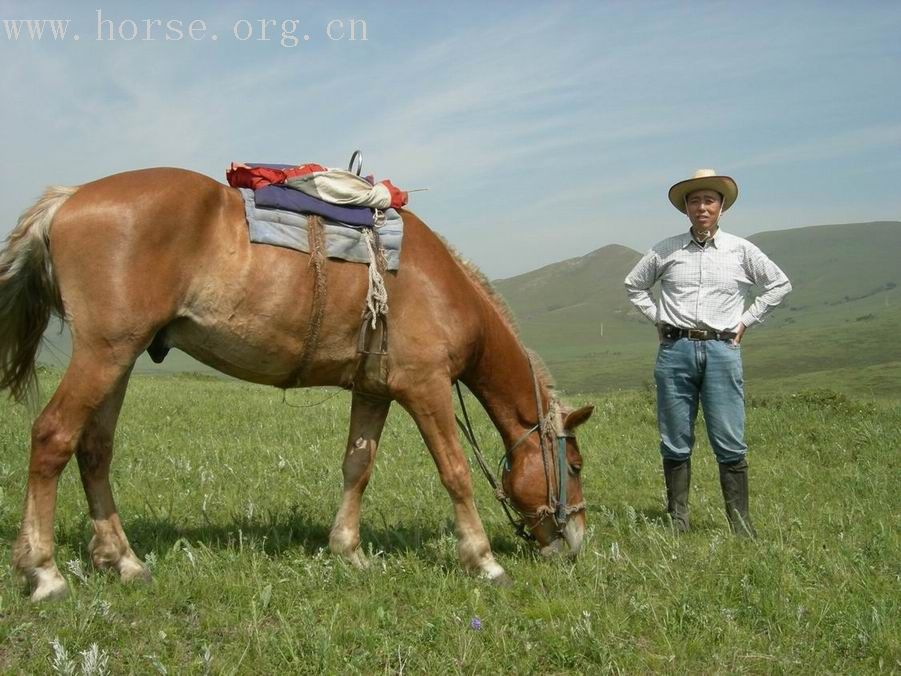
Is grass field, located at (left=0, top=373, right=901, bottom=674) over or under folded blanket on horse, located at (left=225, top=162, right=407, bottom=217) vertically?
under

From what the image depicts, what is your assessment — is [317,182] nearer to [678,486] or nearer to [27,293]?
[27,293]

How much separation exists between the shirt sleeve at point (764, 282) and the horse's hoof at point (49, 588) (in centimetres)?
541

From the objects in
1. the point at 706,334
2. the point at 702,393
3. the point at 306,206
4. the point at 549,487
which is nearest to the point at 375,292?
the point at 306,206

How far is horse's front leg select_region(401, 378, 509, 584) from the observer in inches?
212

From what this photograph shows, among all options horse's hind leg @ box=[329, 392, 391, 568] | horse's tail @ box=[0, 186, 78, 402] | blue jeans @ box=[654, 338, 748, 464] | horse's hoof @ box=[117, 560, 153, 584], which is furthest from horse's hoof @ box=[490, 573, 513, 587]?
horse's tail @ box=[0, 186, 78, 402]

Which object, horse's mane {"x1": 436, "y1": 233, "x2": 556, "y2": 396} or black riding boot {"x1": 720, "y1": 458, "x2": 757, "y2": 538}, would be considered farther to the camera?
black riding boot {"x1": 720, "y1": 458, "x2": 757, "y2": 538}

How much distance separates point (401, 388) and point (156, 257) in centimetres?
179

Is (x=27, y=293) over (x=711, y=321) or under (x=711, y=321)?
over

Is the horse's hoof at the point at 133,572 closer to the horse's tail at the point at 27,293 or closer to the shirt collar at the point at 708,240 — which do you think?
the horse's tail at the point at 27,293

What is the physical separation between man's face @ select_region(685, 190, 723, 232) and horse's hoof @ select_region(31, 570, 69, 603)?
5.44m

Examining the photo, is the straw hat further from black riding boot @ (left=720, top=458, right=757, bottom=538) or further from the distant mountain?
black riding boot @ (left=720, top=458, right=757, bottom=538)

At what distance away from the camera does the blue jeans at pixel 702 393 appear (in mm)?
6578

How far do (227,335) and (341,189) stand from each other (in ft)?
4.23

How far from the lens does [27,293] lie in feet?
16.1
